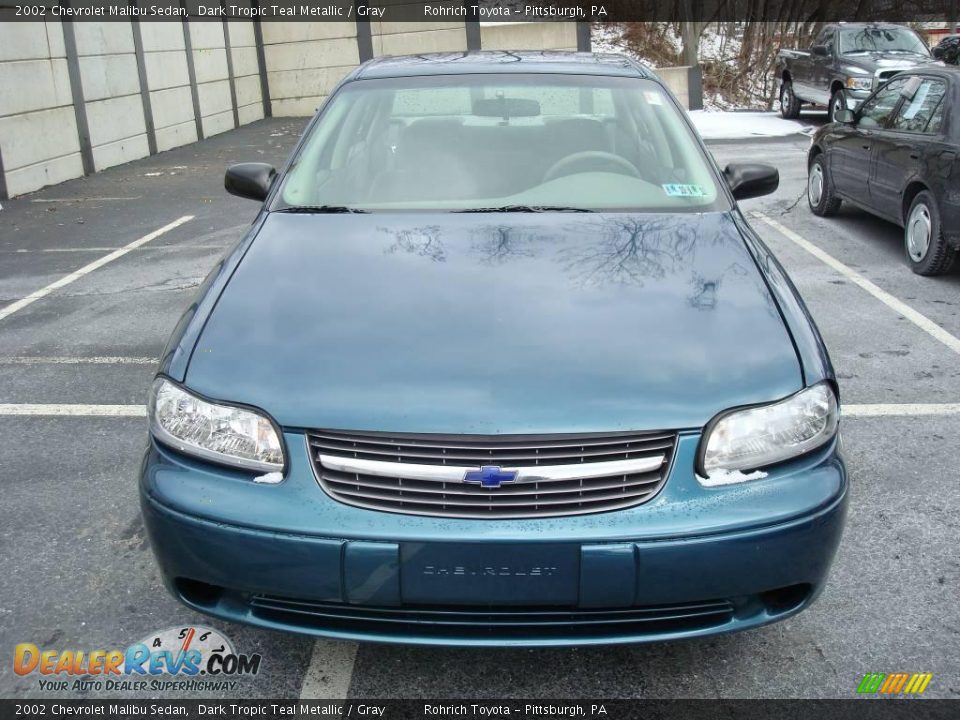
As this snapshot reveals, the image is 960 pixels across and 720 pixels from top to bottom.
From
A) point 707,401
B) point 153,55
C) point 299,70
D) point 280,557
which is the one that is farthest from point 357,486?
point 299,70

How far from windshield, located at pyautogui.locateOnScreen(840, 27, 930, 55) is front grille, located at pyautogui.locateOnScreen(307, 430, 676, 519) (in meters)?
15.3

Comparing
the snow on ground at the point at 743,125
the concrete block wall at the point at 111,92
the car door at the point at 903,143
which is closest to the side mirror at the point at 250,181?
the car door at the point at 903,143

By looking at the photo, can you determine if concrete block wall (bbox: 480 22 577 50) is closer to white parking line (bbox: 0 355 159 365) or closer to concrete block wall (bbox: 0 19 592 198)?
concrete block wall (bbox: 0 19 592 198)

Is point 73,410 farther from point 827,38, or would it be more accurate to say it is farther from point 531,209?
point 827,38

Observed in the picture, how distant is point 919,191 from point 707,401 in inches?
211

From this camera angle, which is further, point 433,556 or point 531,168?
point 531,168

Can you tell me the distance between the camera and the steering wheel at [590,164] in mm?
3492

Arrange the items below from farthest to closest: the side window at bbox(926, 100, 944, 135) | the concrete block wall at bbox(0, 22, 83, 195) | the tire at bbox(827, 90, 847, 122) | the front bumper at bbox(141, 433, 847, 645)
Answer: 1. the tire at bbox(827, 90, 847, 122)
2. the concrete block wall at bbox(0, 22, 83, 195)
3. the side window at bbox(926, 100, 944, 135)
4. the front bumper at bbox(141, 433, 847, 645)

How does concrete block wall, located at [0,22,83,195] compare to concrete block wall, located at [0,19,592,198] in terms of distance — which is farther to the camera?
concrete block wall, located at [0,19,592,198]

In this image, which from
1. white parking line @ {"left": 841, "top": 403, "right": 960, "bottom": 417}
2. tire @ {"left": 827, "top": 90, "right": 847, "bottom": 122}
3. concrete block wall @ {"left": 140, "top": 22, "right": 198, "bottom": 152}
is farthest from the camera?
tire @ {"left": 827, "top": 90, "right": 847, "bottom": 122}

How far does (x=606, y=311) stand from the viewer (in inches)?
98.3

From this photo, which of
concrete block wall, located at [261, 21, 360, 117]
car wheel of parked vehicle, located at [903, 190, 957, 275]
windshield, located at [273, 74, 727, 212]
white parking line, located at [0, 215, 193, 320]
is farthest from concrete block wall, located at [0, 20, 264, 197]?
car wheel of parked vehicle, located at [903, 190, 957, 275]

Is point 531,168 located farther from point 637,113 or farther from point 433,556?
point 433,556

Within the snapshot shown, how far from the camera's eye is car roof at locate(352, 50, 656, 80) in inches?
153
